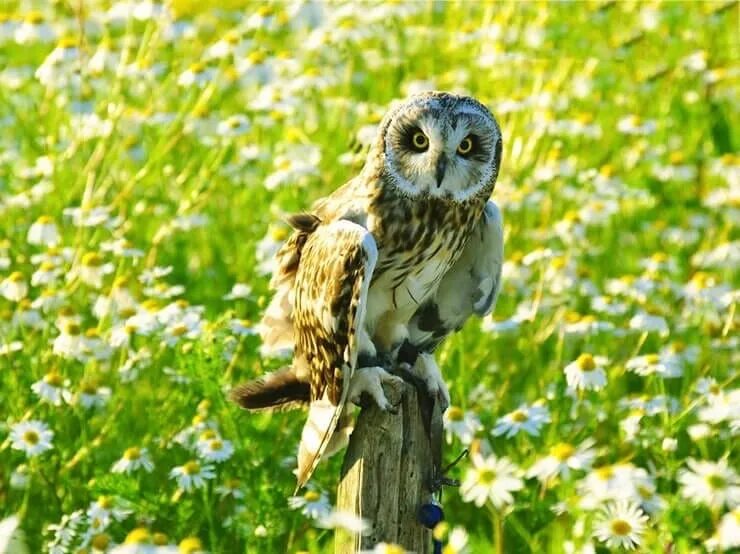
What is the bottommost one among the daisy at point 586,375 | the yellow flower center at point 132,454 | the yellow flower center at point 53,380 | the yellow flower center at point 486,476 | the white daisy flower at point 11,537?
the white daisy flower at point 11,537

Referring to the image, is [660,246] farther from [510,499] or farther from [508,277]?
[510,499]

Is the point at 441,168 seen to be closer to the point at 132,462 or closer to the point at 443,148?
the point at 443,148

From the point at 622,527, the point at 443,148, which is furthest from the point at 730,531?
the point at 443,148

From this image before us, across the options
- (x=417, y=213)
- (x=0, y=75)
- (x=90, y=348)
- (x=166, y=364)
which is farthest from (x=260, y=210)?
(x=417, y=213)

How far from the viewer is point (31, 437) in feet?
14.0

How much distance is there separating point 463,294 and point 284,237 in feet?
5.68

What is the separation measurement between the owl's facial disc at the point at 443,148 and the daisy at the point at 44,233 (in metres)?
2.36

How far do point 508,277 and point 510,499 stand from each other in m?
2.30

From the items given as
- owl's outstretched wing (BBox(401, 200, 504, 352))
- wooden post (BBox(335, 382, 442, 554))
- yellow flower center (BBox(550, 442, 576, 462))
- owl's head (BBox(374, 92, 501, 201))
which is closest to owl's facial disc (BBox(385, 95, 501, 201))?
owl's head (BBox(374, 92, 501, 201))

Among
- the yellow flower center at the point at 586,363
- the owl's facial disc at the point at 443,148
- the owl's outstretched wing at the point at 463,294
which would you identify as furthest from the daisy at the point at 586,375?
the owl's facial disc at the point at 443,148

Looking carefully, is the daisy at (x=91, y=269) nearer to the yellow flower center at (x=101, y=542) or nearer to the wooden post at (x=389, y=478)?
the yellow flower center at (x=101, y=542)

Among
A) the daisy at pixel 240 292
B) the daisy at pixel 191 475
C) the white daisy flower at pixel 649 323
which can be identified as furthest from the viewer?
the daisy at pixel 240 292

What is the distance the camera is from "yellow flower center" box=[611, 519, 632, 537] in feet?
11.8

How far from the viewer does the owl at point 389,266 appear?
3.33 m
